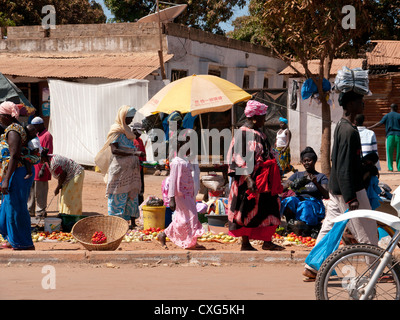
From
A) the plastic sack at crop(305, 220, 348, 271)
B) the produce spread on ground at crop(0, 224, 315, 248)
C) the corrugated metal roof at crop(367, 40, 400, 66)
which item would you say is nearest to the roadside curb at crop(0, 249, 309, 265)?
the produce spread on ground at crop(0, 224, 315, 248)

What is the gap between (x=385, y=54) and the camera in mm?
20766

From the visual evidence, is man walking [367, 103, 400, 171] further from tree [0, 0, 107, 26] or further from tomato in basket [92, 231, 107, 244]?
tree [0, 0, 107, 26]

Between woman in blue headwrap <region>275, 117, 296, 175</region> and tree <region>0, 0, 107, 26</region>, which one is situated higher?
tree <region>0, 0, 107, 26</region>

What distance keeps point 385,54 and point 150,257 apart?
15628 mm

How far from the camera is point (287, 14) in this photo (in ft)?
46.9

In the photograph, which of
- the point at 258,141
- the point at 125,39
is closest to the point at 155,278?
the point at 258,141

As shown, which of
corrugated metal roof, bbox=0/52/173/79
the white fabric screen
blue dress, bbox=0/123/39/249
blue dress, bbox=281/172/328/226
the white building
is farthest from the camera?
the white building

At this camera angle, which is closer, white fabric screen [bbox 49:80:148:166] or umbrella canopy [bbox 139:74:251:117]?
umbrella canopy [bbox 139:74:251:117]

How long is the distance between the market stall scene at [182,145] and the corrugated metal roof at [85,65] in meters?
0.06

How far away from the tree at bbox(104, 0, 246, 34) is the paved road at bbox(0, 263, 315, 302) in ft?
73.7

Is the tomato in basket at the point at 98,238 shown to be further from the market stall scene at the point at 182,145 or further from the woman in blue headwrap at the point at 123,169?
the woman in blue headwrap at the point at 123,169

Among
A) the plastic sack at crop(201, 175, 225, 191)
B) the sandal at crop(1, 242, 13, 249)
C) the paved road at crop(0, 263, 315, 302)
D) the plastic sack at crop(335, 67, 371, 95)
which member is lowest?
the paved road at crop(0, 263, 315, 302)

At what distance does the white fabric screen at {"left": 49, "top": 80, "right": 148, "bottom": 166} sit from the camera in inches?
640
